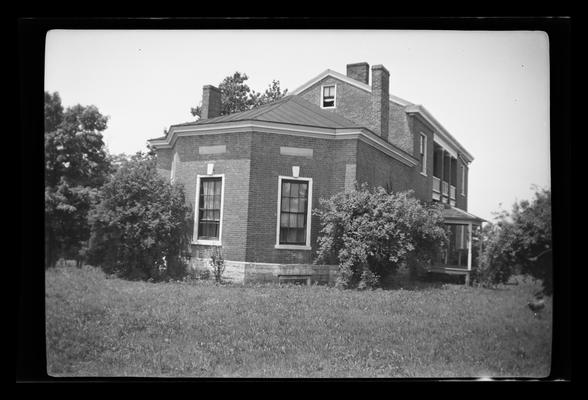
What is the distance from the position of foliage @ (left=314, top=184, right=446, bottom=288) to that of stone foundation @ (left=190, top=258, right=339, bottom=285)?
16 centimetres

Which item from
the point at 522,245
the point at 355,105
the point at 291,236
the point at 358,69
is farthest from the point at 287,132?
the point at 522,245

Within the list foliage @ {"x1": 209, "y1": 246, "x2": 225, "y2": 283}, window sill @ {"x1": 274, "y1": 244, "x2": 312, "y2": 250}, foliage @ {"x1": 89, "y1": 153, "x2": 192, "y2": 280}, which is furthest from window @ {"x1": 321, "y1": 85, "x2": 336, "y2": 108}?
foliage @ {"x1": 209, "y1": 246, "x2": 225, "y2": 283}

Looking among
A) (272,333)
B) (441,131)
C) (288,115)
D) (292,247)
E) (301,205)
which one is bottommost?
(272,333)

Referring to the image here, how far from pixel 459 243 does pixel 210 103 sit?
4.52 meters

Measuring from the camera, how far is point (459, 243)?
661 cm

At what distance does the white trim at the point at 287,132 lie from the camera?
649 centimetres

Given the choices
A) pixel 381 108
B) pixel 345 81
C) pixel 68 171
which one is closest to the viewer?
pixel 68 171

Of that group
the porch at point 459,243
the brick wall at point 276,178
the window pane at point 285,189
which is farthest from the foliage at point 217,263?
the porch at point 459,243

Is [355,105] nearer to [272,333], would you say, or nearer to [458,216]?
[458,216]

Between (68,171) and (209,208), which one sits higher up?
(68,171)

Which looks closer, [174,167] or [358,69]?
[174,167]
